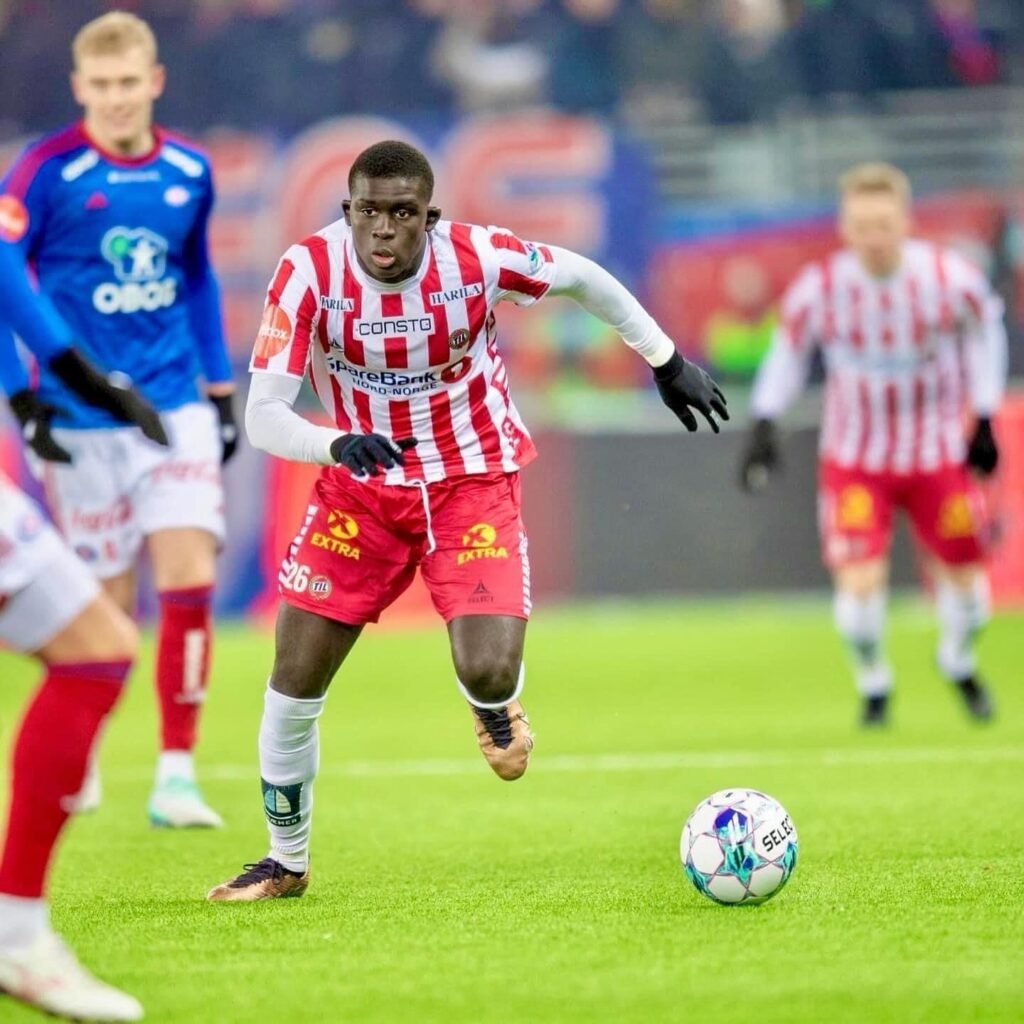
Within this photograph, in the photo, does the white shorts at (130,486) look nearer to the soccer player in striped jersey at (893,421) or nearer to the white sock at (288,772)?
the white sock at (288,772)

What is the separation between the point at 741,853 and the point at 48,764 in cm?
191

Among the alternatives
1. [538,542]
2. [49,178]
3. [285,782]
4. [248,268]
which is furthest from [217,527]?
[248,268]

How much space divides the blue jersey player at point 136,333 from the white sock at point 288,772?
1.60m

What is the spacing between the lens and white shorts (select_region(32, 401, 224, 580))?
7.32 meters

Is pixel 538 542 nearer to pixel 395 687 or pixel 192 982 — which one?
pixel 395 687

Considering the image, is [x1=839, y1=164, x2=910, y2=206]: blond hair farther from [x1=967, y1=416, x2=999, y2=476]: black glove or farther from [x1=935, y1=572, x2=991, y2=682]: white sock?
[x1=935, y1=572, x2=991, y2=682]: white sock

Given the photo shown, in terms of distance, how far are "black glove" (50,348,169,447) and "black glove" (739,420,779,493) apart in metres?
5.88

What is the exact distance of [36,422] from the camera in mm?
5484

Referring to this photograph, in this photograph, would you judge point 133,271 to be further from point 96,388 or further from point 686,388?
point 96,388

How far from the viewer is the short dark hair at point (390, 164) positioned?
5336 millimetres

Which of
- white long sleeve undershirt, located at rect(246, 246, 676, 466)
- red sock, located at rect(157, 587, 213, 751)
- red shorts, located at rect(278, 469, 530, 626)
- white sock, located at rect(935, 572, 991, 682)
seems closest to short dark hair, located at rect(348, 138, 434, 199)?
white long sleeve undershirt, located at rect(246, 246, 676, 466)

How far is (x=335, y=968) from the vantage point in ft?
14.7

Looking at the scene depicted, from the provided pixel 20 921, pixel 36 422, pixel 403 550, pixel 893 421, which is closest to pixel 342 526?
pixel 403 550

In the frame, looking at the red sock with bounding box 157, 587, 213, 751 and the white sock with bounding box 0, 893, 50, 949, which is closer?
the white sock with bounding box 0, 893, 50, 949
